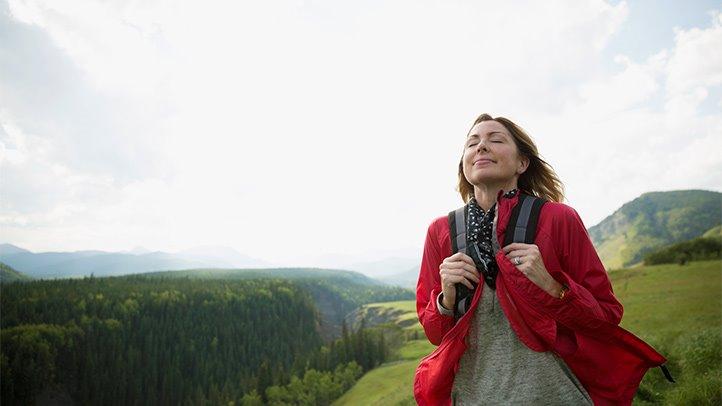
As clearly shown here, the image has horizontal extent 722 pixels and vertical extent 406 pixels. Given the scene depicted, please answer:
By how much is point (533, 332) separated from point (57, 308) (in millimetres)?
190295

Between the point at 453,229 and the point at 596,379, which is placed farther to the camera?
Result: the point at 453,229

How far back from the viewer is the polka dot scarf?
9.59 feet

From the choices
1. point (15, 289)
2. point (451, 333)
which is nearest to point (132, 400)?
point (15, 289)

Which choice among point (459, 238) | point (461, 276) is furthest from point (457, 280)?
point (459, 238)

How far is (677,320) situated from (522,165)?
95.7 ft

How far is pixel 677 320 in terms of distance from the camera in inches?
950

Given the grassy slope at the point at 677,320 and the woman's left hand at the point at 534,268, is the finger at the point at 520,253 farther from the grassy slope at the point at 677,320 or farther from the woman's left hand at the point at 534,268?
the grassy slope at the point at 677,320

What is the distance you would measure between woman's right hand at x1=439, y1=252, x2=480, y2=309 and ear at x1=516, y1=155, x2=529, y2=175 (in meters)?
1.09

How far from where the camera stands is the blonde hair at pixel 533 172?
3.57 metres

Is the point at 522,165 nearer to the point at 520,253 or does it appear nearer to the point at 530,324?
the point at 520,253

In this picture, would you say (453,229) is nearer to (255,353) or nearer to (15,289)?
(255,353)

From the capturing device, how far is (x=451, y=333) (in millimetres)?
2896

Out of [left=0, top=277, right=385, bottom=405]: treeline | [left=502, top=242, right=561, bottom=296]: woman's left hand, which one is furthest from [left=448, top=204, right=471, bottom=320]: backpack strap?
[left=0, top=277, right=385, bottom=405]: treeline

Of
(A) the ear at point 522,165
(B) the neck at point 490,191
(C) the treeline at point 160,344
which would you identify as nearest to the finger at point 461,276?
(B) the neck at point 490,191
